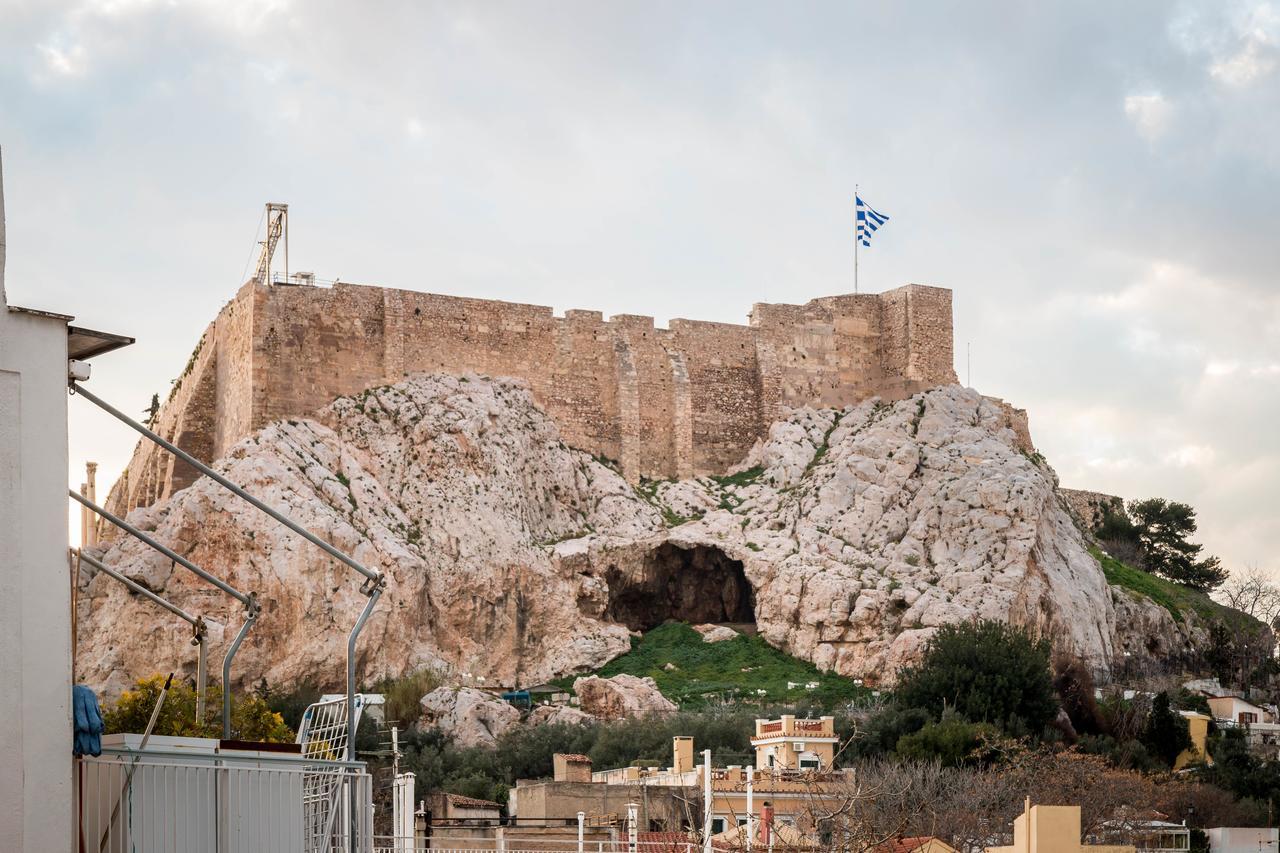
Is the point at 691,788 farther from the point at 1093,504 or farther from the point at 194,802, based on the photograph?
the point at 1093,504

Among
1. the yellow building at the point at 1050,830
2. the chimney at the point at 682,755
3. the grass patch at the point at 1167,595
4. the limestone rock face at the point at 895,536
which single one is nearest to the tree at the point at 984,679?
the limestone rock face at the point at 895,536

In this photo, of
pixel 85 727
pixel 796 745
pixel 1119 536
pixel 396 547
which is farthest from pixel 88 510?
pixel 1119 536

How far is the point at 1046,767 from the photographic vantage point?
3950 cm

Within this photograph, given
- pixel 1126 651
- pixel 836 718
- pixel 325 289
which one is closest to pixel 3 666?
pixel 836 718

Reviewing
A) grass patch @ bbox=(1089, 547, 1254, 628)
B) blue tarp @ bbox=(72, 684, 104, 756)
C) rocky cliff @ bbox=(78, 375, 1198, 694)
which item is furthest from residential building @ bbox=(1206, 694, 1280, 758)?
blue tarp @ bbox=(72, 684, 104, 756)

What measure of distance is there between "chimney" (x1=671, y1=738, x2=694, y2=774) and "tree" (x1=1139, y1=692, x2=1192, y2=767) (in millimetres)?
14414

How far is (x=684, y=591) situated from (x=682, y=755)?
12952 millimetres

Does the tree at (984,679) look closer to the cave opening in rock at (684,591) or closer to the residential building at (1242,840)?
the cave opening in rock at (684,591)

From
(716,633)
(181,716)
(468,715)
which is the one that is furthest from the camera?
(716,633)

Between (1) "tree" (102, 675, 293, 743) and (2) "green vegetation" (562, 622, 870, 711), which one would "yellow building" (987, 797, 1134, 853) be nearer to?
(1) "tree" (102, 675, 293, 743)

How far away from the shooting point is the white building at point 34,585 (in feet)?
28.0

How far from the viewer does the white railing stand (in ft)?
31.0

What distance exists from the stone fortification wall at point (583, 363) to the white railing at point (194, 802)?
117 ft

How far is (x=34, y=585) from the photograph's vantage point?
8.67m
